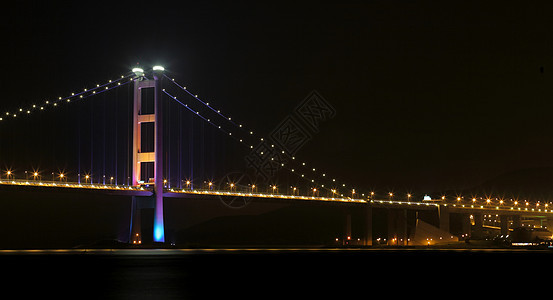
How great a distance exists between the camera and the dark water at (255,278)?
48.3ft

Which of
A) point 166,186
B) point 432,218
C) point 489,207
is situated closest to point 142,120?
point 166,186

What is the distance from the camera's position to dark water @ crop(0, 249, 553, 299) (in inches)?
580

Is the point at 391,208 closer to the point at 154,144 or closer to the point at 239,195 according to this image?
the point at 239,195

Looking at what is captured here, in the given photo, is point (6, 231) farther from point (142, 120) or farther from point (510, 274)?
point (510, 274)

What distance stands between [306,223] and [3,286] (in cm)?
9444

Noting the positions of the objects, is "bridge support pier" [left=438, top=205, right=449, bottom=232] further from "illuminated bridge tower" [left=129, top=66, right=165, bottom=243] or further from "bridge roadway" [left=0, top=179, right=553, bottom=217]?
"illuminated bridge tower" [left=129, top=66, right=165, bottom=243]

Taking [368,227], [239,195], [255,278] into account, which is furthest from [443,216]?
[255,278]

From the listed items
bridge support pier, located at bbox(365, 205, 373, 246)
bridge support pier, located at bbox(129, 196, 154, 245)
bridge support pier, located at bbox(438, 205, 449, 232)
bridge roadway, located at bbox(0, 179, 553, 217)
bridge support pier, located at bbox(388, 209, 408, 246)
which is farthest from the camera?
bridge support pier, located at bbox(438, 205, 449, 232)

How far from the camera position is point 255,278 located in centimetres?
1761

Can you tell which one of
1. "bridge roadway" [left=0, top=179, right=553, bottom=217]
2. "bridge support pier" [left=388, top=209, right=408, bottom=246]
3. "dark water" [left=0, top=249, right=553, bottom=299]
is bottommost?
"bridge support pier" [left=388, top=209, right=408, bottom=246]

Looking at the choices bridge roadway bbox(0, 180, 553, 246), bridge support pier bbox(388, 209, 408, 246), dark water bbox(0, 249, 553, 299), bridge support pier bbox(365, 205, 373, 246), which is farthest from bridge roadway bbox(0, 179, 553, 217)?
dark water bbox(0, 249, 553, 299)

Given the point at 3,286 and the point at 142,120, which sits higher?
the point at 142,120

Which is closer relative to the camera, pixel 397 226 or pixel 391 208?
pixel 391 208

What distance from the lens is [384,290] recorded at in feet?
49.4
